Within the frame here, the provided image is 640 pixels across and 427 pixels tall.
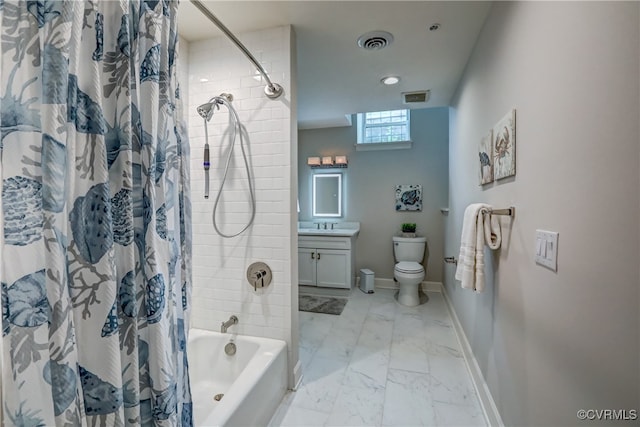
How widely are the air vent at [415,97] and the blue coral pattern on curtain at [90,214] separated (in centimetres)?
242

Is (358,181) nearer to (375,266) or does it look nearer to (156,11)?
(375,266)

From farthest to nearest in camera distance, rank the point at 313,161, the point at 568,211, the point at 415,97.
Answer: the point at 313,161 → the point at 415,97 → the point at 568,211

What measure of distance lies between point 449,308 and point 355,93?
8.34 feet

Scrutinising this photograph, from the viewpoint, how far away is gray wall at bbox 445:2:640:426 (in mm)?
646

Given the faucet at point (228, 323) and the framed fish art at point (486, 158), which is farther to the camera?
the faucet at point (228, 323)

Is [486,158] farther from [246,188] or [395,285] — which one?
[395,285]

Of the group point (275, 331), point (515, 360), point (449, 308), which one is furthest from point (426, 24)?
point (449, 308)

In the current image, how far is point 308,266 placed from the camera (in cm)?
357

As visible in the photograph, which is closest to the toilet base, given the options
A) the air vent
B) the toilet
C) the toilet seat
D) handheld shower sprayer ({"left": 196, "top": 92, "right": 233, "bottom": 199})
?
the toilet

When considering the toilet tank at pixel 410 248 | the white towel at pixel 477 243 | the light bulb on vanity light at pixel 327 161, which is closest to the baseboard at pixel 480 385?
the white towel at pixel 477 243

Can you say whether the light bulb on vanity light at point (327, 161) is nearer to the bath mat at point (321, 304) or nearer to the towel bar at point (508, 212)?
the bath mat at point (321, 304)

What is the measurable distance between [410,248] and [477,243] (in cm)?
214

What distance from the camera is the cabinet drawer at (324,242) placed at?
345cm

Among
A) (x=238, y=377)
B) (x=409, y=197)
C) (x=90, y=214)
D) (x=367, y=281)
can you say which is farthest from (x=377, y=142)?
(x=90, y=214)
